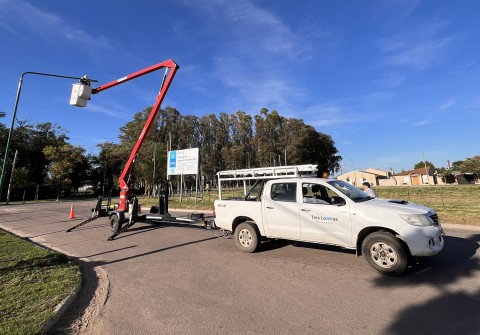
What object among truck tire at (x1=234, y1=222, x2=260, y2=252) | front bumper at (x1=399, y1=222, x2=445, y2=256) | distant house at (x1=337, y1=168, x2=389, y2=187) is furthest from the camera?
distant house at (x1=337, y1=168, x2=389, y2=187)

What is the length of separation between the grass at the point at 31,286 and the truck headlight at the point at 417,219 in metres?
5.86

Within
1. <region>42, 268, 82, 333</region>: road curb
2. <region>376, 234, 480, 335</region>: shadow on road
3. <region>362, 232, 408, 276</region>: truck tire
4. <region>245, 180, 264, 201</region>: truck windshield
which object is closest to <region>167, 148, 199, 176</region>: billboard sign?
<region>245, 180, 264, 201</region>: truck windshield

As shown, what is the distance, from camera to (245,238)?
7.98 m

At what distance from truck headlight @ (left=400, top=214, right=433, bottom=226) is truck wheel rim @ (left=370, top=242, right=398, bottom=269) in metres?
0.59

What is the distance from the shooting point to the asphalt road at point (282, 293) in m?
4.02

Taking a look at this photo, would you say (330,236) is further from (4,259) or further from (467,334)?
(4,259)

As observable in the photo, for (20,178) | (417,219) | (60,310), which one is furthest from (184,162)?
(20,178)

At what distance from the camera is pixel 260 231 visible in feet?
25.3

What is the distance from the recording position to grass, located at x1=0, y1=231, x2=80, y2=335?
4160 mm

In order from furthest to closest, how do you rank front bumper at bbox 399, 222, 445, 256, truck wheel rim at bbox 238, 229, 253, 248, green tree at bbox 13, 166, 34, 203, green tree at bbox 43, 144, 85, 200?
green tree at bbox 43, 144, 85, 200
green tree at bbox 13, 166, 34, 203
truck wheel rim at bbox 238, 229, 253, 248
front bumper at bbox 399, 222, 445, 256

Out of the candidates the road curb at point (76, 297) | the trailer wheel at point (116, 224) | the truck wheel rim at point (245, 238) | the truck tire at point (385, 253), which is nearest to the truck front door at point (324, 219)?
the truck tire at point (385, 253)

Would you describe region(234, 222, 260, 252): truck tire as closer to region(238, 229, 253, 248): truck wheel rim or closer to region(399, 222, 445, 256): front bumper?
region(238, 229, 253, 248): truck wheel rim

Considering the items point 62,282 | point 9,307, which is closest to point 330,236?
point 62,282

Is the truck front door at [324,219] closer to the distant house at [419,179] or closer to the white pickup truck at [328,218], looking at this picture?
the white pickup truck at [328,218]
